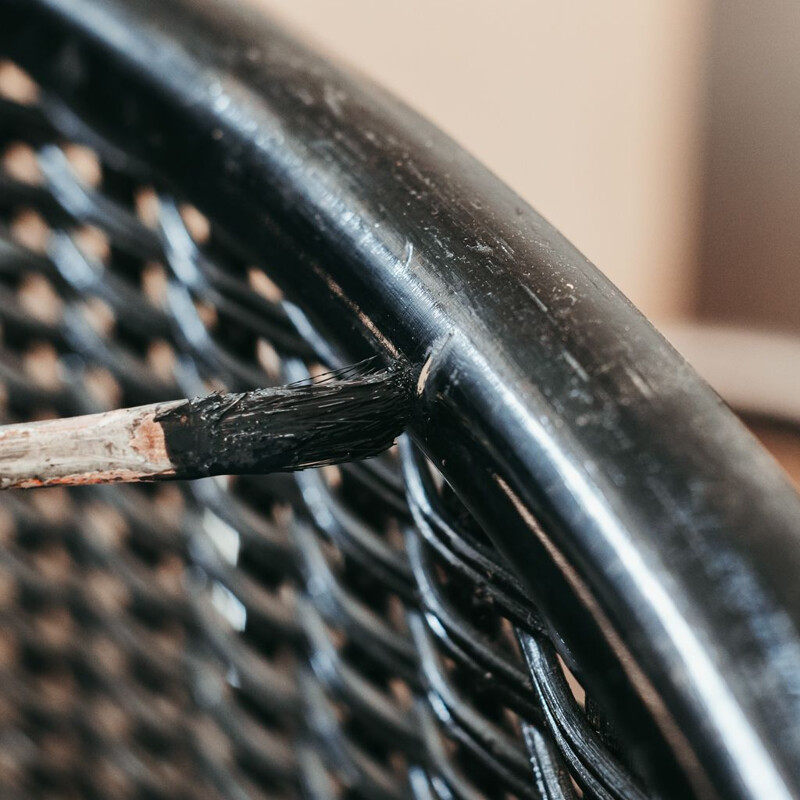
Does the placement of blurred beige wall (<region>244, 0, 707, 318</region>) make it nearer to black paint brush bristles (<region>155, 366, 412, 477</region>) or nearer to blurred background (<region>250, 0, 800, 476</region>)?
blurred background (<region>250, 0, 800, 476</region>)

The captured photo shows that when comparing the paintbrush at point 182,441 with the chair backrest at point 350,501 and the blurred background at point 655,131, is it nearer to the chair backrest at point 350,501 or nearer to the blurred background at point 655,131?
the chair backrest at point 350,501

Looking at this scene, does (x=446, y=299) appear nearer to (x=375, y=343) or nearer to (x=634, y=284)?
(x=375, y=343)

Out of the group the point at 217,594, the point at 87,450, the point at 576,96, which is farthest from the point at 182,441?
the point at 576,96

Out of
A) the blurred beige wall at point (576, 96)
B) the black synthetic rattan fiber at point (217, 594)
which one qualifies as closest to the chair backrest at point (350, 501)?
the black synthetic rattan fiber at point (217, 594)

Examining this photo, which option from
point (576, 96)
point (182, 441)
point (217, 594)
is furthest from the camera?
point (576, 96)

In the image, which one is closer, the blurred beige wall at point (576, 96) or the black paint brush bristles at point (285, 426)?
the black paint brush bristles at point (285, 426)

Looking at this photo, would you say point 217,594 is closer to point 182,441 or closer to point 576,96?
point 182,441
